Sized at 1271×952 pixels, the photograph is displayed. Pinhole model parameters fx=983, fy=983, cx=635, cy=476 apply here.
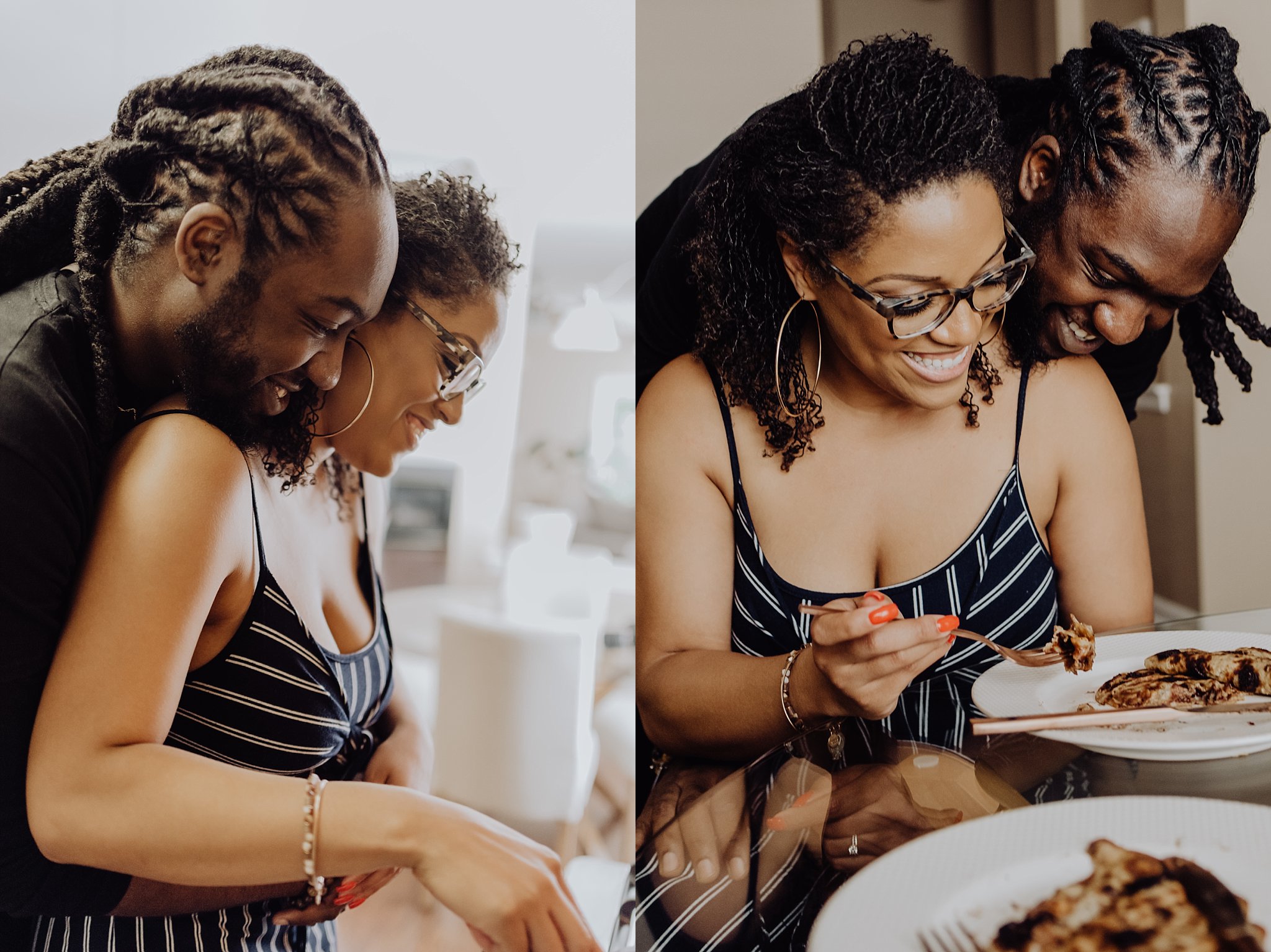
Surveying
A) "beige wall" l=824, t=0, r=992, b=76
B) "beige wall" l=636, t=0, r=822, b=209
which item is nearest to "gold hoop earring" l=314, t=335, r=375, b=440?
"beige wall" l=636, t=0, r=822, b=209

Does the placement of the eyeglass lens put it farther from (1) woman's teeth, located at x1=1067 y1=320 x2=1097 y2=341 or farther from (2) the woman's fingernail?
(2) the woman's fingernail

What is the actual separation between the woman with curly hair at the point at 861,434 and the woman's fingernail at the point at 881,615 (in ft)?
0.50

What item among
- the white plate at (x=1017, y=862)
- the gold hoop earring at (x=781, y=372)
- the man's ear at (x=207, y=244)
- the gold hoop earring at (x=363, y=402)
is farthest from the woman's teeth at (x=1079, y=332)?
the man's ear at (x=207, y=244)

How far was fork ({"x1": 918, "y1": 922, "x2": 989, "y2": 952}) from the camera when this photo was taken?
616 millimetres

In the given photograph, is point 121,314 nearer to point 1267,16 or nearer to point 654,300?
point 654,300

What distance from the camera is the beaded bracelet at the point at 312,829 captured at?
736 millimetres

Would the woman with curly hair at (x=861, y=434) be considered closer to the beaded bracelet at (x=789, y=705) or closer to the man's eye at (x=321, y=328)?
the beaded bracelet at (x=789, y=705)

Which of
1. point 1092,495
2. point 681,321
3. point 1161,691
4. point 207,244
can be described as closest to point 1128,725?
point 1161,691

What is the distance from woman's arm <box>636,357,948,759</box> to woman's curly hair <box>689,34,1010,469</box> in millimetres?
82

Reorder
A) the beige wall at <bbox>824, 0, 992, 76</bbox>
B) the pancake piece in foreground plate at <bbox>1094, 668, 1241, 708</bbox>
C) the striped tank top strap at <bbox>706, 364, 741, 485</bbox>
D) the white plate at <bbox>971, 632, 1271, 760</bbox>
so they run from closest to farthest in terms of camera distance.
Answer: the white plate at <bbox>971, 632, 1271, 760</bbox>, the pancake piece in foreground plate at <bbox>1094, 668, 1241, 708</bbox>, the striped tank top strap at <bbox>706, 364, 741, 485</bbox>, the beige wall at <bbox>824, 0, 992, 76</bbox>

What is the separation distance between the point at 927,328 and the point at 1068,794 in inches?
20.4

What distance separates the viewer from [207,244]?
2.41 ft

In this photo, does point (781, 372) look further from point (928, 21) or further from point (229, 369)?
point (928, 21)

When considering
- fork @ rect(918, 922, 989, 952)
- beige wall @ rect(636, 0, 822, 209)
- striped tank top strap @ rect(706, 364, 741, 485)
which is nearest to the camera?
fork @ rect(918, 922, 989, 952)
